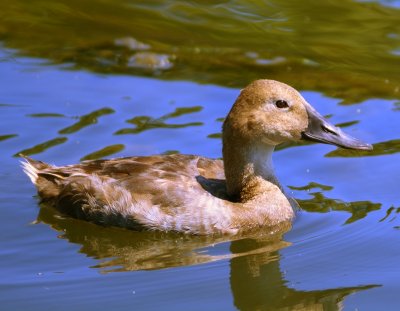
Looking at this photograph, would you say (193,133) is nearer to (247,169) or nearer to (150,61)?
(247,169)

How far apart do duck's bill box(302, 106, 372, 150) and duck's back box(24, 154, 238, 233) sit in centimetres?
94

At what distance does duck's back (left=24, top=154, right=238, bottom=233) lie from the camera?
29.2 ft

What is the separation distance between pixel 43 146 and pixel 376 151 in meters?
3.36

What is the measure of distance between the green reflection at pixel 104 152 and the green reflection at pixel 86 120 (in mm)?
548

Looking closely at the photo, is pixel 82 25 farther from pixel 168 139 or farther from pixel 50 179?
pixel 50 179

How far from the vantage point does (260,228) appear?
9.02 metres

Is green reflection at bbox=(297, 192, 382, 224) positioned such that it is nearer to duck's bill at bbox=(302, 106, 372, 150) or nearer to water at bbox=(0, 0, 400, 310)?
water at bbox=(0, 0, 400, 310)

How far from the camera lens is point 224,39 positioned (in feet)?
45.8

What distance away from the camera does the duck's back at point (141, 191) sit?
29.2 feet

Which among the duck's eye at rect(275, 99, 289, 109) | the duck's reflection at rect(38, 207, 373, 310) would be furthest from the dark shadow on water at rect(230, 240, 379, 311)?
the duck's eye at rect(275, 99, 289, 109)

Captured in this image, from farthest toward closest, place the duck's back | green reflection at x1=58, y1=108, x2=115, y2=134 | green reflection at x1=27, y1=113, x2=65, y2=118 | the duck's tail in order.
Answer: green reflection at x1=27, y1=113, x2=65, y2=118 → green reflection at x1=58, y1=108, x2=115, y2=134 → the duck's tail → the duck's back

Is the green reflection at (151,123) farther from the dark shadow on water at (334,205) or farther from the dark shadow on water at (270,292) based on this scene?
the dark shadow on water at (270,292)

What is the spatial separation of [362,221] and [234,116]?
141cm

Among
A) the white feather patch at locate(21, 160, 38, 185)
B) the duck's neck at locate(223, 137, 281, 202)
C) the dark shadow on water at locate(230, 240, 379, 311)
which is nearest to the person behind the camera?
the dark shadow on water at locate(230, 240, 379, 311)
